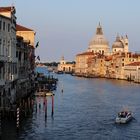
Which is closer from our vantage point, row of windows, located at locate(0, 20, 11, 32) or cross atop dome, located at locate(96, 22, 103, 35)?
row of windows, located at locate(0, 20, 11, 32)

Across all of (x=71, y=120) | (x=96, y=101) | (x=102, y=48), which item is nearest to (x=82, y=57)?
(x=102, y=48)

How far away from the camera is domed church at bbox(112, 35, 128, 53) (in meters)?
156

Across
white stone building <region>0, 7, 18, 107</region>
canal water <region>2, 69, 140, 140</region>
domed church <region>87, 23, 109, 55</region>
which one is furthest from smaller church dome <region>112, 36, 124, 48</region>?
white stone building <region>0, 7, 18, 107</region>

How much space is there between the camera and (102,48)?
178 m

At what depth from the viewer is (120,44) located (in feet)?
530

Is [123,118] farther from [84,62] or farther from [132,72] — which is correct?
[84,62]

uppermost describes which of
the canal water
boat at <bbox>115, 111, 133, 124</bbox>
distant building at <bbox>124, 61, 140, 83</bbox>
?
distant building at <bbox>124, 61, 140, 83</bbox>

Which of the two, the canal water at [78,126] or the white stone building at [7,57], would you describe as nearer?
the canal water at [78,126]

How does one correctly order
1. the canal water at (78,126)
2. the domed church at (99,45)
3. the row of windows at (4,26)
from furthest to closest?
the domed church at (99,45) → the row of windows at (4,26) → the canal water at (78,126)

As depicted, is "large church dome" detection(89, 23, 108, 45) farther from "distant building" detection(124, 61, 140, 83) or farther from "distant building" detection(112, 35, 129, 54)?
"distant building" detection(124, 61, 140, 83)

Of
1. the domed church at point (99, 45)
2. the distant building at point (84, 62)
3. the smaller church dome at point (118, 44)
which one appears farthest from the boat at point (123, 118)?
the domed church at point (99, 45)

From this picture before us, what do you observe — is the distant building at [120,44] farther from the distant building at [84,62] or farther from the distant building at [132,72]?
the distant building at [132,72]

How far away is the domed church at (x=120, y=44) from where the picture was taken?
15638 centimetres

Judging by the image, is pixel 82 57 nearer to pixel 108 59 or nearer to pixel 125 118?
pixel 108 59
